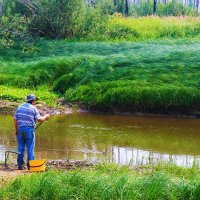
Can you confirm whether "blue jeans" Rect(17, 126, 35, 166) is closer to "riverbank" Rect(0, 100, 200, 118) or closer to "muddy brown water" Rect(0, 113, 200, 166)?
"muddy brown water" Rect(0, 113, 200, 166)

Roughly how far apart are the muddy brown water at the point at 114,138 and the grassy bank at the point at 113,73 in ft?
3.79

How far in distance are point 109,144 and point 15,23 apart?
53.3 feet

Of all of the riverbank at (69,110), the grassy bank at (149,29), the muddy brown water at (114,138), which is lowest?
the muddy brown water at (114,138)

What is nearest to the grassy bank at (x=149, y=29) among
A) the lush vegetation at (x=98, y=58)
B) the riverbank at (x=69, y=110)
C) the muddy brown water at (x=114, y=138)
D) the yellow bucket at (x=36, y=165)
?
the lush vegetation at (x=98, y=58)

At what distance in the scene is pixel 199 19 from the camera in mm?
40281

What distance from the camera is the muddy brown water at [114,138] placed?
1461cm

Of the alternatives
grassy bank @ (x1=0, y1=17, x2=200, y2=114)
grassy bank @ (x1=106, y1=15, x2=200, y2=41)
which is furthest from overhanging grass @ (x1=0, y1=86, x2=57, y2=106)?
grassy bank @ (x1=106, y1=15, x2=200, y2=41)

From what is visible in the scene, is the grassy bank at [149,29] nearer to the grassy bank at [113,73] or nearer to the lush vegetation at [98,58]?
the lush vegetation at [98,58]

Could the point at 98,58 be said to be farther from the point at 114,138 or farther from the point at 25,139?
the point at 25,139

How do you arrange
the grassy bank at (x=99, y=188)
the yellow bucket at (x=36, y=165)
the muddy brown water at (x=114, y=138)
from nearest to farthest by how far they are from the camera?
1. the grassy bank at (x=99, y=188)
2. the yellow bucket at (x=36, y=165)
3. the muddy brown water at (x=114, y=138)

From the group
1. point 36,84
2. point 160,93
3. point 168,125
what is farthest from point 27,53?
point 168,125

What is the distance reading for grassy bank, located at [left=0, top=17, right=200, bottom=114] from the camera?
866 inches

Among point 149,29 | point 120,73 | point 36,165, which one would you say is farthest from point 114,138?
point 149,29

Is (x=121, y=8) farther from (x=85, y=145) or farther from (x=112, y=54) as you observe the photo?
(x=85, y=145)
